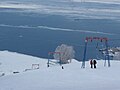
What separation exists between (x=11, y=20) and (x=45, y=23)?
16.8 ft

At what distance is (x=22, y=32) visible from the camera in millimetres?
43156

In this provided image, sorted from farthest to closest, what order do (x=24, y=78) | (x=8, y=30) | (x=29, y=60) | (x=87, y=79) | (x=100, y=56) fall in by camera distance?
(x=8, y=30) → (x=100, y=56) → (x=29, y=60) → (x=24, y=78) → (x=87, y=79)

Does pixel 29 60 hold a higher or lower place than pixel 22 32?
lower

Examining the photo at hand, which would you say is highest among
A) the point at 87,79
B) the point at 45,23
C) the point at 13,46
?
the point at 45,23

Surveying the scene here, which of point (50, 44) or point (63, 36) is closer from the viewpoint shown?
point (50, 44)

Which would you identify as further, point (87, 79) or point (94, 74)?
point (94, 74)

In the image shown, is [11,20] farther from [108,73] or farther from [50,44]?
[108,73]

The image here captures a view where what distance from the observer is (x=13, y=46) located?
117 ft

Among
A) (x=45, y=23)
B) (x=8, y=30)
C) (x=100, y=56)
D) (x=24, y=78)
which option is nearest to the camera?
(x=24, y=78)

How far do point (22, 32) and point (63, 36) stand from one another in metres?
4.80

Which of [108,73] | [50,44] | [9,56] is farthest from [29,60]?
[108,73]

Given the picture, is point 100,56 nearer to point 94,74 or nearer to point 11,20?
point 94,74

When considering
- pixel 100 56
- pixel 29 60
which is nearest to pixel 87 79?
pixel 29 60

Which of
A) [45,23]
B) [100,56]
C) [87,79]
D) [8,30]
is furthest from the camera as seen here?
[45,23]
